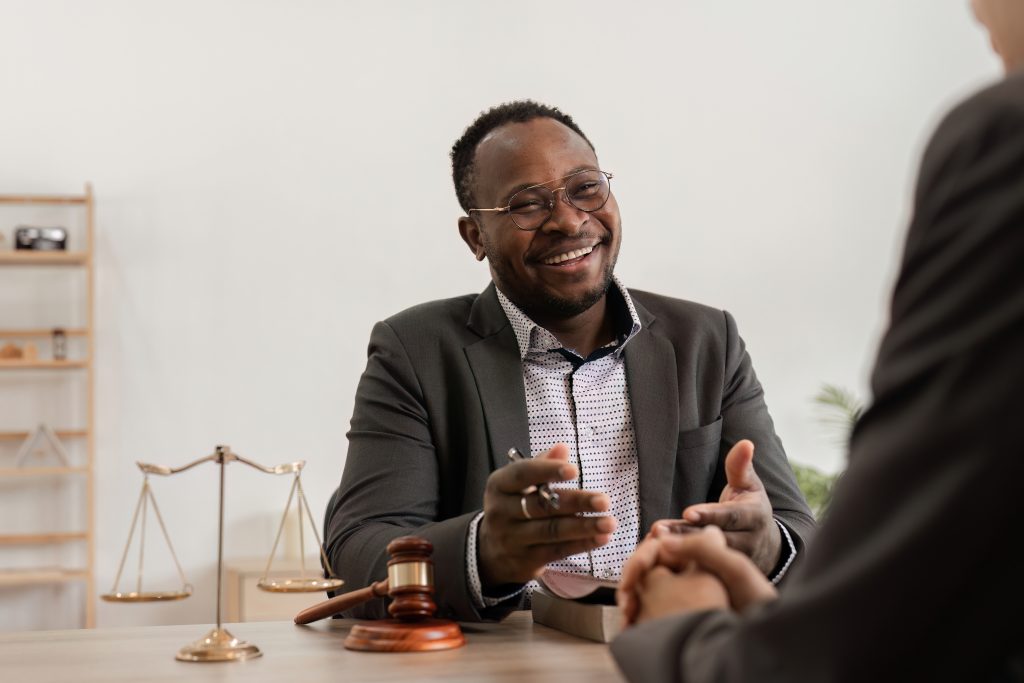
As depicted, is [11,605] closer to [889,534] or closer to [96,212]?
[96,212]

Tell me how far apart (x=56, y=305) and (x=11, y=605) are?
4.16ft

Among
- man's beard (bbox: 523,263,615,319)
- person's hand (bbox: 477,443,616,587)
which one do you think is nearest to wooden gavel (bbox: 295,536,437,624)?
person's hand (bbox: 477,443,616,587)

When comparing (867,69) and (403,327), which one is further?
(867,69)

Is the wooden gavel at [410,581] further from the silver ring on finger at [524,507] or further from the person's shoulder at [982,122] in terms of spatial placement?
the person's shoulder at [982,122]

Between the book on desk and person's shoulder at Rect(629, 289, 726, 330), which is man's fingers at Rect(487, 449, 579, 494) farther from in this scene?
person's shoulder at Rect(629, 289, 726, 330)

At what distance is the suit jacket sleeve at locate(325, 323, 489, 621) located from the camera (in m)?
1.89

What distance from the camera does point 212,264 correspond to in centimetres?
503

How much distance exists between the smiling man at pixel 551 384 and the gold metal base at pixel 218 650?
1.73 ft

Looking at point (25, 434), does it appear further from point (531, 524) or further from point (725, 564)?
point (725, 564)

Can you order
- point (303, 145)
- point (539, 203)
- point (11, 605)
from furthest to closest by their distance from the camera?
point (303, 145) < point (11, 605) < point (539, 203)

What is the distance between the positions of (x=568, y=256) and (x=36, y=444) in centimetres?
328

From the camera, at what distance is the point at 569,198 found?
2.31 meters

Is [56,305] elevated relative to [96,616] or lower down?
elevated

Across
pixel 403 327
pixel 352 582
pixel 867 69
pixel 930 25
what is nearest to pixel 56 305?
pixel 403 327
